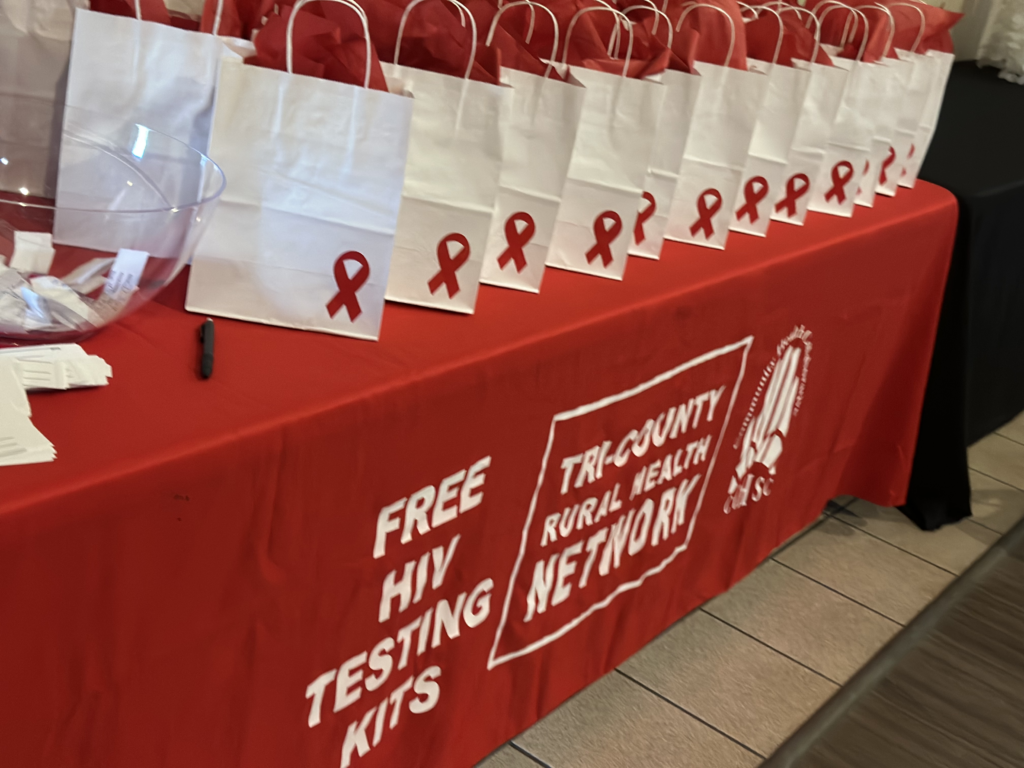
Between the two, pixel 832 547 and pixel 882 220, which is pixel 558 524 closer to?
pixel 882 220

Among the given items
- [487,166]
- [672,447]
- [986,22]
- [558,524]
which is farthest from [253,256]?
[986,22]

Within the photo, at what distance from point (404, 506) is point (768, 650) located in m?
1.06

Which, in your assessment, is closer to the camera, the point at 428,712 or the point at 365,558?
the point at 365,558

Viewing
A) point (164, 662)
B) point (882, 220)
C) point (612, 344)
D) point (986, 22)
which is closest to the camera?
point (164, 662)

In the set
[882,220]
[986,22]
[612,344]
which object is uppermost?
[986,22]

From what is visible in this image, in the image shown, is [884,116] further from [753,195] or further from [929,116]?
[753,195]

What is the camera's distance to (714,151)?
4.37 ft

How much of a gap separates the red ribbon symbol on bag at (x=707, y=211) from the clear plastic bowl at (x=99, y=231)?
2.37 ft

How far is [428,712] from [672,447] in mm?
503

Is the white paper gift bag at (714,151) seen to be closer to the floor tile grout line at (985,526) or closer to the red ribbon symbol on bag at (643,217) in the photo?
the red ribbon symbol on bag at (643,217)

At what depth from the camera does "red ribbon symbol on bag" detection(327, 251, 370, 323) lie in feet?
3.01

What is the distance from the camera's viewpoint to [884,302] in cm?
178

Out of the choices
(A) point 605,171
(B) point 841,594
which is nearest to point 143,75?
(A) point 605,171

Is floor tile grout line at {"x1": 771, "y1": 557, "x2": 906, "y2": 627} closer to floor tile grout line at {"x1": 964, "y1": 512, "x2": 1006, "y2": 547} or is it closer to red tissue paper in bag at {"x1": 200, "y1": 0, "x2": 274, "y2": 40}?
floor tile grout line at {"x1": 964, "y1": 512, "x2": 1006, "y2": 547}
